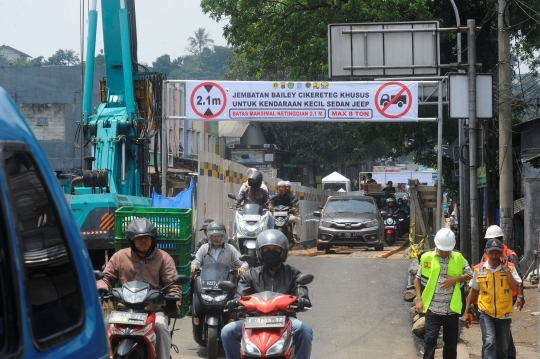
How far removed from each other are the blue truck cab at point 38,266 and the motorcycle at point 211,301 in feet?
17.8

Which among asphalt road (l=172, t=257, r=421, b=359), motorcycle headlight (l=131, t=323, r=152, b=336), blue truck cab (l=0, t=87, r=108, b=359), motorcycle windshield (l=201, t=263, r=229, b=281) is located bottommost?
asphalt road (l=172, t=257, r=421, b=359)

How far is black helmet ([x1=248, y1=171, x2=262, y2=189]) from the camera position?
14.9 meters

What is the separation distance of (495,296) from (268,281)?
285 cm

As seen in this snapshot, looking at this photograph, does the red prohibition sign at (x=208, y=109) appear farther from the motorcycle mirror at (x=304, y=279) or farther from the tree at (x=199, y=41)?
the tree at (x=199, y=41)

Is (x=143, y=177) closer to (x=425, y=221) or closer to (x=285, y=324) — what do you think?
(x=425, y=221)

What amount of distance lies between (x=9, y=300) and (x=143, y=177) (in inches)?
614

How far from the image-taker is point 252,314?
6695mm

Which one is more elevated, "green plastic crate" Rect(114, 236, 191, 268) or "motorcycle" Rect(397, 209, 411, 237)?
"green plastic crate" Rect(114, 236, 191, 268)

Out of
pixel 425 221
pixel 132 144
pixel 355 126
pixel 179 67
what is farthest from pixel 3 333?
pixel 179 67

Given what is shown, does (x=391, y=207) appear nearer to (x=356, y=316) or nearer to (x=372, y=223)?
(x=372, y=223)

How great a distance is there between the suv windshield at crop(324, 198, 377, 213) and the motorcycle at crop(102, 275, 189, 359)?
17610mm

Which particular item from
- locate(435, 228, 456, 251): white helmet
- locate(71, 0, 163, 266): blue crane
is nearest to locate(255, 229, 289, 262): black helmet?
locate(435, 228, 456, 251): white helmet

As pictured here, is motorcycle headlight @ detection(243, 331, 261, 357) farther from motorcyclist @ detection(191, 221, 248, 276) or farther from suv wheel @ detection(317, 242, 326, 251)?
suv wheel @ detection(317, 242, 326, 251)

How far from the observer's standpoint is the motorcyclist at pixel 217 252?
934 centimetres
